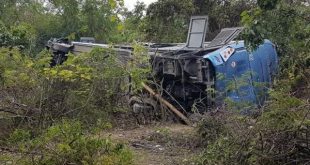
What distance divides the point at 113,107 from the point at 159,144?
1.84 metres

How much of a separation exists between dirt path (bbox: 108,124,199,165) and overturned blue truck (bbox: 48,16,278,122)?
35.0 inches

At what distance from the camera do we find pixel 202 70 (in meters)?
9.33

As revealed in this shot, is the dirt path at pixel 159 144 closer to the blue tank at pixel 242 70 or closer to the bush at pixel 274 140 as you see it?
the bush at pixel 274 140

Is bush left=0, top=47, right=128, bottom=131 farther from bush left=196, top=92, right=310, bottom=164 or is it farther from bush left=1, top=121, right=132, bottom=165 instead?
bush left=196, top=92, right=310, bottom=164

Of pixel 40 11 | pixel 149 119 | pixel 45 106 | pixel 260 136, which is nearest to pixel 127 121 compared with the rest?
pixel 149 119

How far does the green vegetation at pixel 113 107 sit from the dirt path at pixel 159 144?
165mm

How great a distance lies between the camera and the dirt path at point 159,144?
6.03 m

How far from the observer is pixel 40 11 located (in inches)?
1161

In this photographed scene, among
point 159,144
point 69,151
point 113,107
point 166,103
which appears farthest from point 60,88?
point 69,151

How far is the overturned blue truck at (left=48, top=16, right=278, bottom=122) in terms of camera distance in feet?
29.7

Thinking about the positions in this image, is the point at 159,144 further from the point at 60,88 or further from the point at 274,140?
the point at 274,140

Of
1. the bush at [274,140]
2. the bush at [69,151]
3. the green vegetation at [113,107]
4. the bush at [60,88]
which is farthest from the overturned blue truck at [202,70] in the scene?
the bush at [69,151]

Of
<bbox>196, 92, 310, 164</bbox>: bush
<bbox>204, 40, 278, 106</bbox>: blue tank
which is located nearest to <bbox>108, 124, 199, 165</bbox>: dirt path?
<bbox>196, 92, 310, 164</bbox>: bush

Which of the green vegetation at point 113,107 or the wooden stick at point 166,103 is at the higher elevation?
the green vegetation at point 113,107
